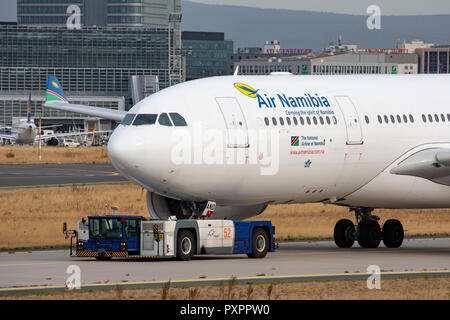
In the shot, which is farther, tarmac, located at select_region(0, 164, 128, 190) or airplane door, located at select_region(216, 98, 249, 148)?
tarmac, located at select_region(0, 164, 128, 190)

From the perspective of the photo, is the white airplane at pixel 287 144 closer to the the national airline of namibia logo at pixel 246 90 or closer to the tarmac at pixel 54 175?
the the national airline of namibia logo at pixel 246 90

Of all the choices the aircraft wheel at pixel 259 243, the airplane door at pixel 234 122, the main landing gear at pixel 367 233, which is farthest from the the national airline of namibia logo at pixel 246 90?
the main landing gear at pixel 367 233

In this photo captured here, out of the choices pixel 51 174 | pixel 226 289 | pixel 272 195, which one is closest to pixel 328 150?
pixel 272 195

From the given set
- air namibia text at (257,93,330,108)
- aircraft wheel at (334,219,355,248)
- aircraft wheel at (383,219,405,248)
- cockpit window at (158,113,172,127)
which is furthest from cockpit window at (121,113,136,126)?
aircraft wheel at (383,219,405,248)

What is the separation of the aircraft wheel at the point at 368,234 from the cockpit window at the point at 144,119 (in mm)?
12594

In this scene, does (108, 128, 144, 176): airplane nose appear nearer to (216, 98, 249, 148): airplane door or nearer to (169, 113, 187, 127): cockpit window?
(169, 113, 187, 127): cockpit window

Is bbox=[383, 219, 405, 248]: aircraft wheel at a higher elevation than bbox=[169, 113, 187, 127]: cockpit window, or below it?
below

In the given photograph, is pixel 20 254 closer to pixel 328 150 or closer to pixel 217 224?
pixel 217 224

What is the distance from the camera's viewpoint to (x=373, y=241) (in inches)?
1742

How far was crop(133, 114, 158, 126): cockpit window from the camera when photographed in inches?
1389

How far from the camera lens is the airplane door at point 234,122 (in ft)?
117

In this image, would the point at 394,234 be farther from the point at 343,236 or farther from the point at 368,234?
the point at 343,236

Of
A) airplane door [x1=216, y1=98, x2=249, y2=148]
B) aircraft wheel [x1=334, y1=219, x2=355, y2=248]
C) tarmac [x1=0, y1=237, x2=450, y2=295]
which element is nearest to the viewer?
tarmac [x1=0, y1=237, x2=450, y2=295]

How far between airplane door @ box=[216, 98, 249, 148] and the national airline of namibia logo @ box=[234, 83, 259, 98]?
0.85m
